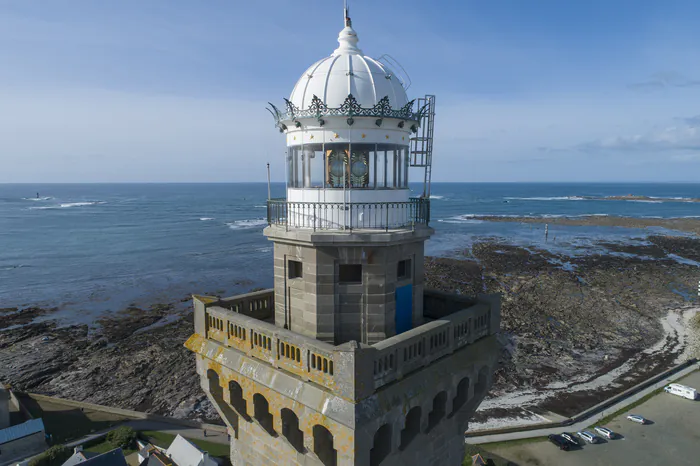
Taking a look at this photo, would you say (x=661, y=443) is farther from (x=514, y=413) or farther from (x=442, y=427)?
(x=442, y=427)

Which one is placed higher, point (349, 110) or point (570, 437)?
point (349, 110)

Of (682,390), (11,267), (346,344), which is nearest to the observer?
(346,344)

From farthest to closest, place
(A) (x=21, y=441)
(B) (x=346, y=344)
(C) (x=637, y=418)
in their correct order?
(C) (x=637, y=418)
(A) (x=21, y=441)
(B) (x=346, y=344)

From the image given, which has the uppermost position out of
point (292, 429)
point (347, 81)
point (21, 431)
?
point (347, 81)

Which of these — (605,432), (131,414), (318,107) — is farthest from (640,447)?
(131,414)

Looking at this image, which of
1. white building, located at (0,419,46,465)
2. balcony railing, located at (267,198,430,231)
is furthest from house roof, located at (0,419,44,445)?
balcony railing, located at (267,198,430,231)

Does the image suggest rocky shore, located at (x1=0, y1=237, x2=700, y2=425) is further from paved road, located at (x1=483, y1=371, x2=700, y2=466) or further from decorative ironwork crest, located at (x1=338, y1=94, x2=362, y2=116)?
decorative ironwork crest, located at (x1=338, y1=94, x2=362, y2=116)

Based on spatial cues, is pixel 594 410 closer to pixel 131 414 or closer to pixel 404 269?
pixel 404 269

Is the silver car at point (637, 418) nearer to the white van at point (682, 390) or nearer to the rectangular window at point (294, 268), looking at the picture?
the white van at point (682, 390)
